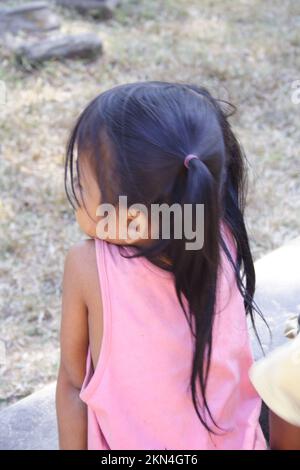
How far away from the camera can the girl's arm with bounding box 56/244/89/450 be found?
1247 millimetres

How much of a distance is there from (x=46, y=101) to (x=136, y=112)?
2.65 m

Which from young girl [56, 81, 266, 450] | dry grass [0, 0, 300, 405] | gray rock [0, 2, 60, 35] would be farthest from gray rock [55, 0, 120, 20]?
young girl [56, 81, 266, 450]

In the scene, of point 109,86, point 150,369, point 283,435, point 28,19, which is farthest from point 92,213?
point 28,19

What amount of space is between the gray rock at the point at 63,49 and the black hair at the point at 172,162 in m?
2.88

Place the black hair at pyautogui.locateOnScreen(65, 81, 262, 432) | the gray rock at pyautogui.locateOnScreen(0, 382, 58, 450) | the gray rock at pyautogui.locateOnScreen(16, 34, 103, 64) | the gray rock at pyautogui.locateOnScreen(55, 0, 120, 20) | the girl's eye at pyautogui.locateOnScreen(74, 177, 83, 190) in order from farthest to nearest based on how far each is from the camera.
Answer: the gray rock at pyautogui.locateOnScreen(55, 0, 120, 20) → the gray rock at pyautogui.locateOnScreen(16, 34, 103, 64) → the gray rock at pyautogui.locateOnScreen(0, 382, 58, 450) → the girl's eye at pyautogui.locateOnScreen(74, 177, 83, 190) → the black hair at pyautogui.locateOnScreen(65, 81, 262, 432)

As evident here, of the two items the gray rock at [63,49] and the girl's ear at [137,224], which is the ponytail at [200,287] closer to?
the girl's ear at [137,224]

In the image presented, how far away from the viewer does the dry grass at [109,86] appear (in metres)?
2.55

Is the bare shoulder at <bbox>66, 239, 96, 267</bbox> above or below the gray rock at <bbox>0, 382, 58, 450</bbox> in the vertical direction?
above

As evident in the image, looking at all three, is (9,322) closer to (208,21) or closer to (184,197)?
(184,197)

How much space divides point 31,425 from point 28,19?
3114 mm

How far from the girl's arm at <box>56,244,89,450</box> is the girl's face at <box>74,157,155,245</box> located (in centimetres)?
4

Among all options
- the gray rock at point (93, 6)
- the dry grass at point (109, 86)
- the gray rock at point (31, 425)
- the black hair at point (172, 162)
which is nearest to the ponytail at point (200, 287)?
the black hair at point (172, 162)

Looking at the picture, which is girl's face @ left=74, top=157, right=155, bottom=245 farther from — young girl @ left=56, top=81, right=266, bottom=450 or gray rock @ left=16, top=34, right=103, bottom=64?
gray rock @ left=16, top=34, right=103, bottom=64

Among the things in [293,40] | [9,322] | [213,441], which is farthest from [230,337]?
[293,40]
